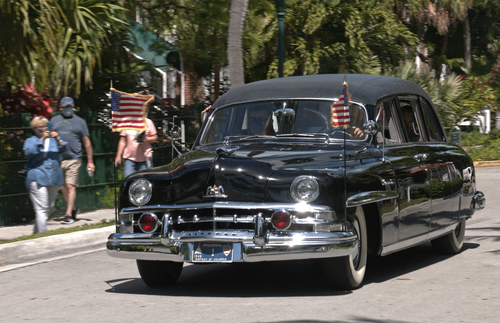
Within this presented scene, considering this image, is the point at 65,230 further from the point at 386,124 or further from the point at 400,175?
the point at 400,175

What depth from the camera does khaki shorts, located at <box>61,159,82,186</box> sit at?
39.5 ft

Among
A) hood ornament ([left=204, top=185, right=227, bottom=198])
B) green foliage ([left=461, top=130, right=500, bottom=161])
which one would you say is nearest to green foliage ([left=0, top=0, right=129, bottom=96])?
hood ornament ([left=204, top=185, right=227, bottom=198])

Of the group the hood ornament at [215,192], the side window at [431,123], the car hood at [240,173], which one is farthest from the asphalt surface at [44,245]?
the side window at [431,123]

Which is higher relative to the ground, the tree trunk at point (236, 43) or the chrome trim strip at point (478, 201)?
the tree trunk at point (236, 43)

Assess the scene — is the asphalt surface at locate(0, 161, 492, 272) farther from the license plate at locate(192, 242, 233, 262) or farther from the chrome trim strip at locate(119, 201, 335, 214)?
the license plate at locate(192, 242, 233, 262)

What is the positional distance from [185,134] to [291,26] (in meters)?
6.69

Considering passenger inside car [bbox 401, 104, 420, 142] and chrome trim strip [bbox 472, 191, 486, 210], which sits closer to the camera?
passenger inside car [bbox 401, 104, 420, 142]

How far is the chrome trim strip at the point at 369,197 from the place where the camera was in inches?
249

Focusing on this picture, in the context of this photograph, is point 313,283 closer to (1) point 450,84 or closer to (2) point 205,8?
(2) point 205,8

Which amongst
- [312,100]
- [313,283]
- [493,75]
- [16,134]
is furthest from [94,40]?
[493,75]

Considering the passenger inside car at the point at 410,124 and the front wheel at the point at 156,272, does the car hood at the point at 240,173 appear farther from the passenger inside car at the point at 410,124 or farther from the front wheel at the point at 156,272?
the passenger inside car at the point at 410,124

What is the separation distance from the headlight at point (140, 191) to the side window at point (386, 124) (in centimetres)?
223

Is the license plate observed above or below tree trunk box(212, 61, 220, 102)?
below

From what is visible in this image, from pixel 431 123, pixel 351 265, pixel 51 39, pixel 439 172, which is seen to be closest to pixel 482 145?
pixel 51 39
